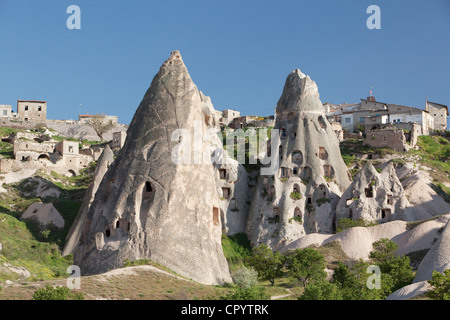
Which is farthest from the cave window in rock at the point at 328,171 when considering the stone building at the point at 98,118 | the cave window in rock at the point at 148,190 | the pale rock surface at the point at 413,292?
the stone building at the point at 98,118

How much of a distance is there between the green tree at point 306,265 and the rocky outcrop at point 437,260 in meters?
7.21

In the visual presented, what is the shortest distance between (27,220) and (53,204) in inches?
155

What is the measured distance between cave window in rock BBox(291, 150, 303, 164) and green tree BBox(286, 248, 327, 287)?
14.9m

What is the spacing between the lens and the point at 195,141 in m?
52.5

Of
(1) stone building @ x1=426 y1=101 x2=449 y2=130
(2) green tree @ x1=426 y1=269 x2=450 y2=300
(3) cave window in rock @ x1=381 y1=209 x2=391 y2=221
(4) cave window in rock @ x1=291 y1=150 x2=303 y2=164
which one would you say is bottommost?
(2) green tree @ x1=426 y1=269 x2=450 y2=300

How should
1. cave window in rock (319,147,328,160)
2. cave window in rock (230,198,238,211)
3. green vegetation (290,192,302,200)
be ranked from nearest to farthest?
1. green vegetation (290,192,302,200)
2. cave window in rock (230,198,238,211)
3. cave window in rock (319,147,328,160)

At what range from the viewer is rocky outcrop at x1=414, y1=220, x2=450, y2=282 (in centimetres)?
3972

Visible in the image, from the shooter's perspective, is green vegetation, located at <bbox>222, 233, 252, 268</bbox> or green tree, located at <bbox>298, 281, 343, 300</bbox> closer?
green tree, located at <bbox>298, 281, 343, 300</bbox>

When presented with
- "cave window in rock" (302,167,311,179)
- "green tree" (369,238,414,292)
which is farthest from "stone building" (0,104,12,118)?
"green tree" (369,238,414,292)

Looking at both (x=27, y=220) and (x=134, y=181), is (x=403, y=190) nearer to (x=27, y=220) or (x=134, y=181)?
(x=134, y=181)

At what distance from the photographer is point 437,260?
40.5 m

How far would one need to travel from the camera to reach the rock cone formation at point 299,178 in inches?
2314

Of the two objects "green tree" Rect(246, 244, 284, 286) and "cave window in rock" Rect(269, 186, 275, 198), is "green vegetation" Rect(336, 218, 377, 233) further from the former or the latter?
"green tree" Rect(246, 244, 284, 286)

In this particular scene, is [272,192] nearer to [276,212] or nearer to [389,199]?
[276,212]
